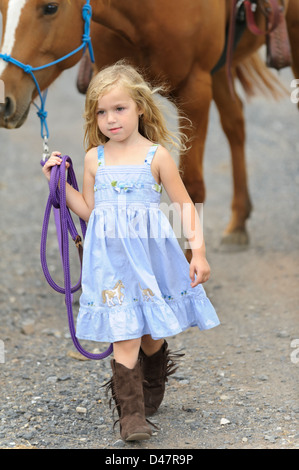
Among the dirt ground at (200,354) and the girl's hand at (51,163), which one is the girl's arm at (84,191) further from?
the dirt ground at (200,354)

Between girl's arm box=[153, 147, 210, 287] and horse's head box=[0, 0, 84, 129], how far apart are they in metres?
0.77

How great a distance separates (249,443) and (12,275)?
8.34ft

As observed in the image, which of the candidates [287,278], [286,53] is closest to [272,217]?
[287,278]

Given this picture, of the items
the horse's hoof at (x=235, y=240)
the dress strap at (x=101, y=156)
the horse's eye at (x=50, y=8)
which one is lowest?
the horse's hoof at (x=235, y=240)

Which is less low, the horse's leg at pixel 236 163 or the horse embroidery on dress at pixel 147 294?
the horse's leg at pixel 236 163

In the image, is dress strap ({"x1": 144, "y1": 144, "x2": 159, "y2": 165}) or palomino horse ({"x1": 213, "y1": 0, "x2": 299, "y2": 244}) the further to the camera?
palomino horse ({"x1": 213, "y1": 0, "x2": 299, "y2": 244})

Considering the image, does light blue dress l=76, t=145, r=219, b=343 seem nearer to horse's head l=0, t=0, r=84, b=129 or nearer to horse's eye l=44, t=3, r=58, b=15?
horse's head l=0, t=0, r=84, b=129

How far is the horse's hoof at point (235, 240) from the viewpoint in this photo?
508cm

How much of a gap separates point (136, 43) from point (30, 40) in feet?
2.23

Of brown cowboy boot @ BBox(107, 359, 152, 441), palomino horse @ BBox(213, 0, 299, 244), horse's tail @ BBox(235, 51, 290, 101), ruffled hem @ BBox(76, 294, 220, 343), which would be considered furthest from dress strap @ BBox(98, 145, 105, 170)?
horse's tail @ BBox(235, 51, 290, 101)

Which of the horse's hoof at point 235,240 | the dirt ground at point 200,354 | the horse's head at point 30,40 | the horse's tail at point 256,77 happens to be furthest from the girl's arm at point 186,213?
the horse's tail at point 256,77

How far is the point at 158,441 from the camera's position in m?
2.56

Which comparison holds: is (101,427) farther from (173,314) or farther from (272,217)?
(272,217)

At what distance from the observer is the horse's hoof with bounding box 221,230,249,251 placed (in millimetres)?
5081
